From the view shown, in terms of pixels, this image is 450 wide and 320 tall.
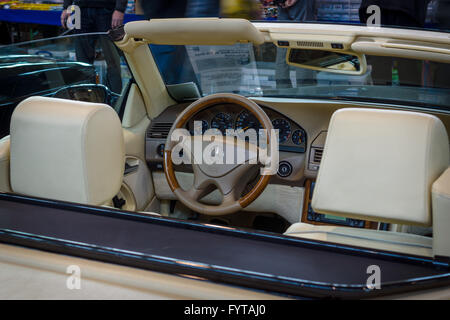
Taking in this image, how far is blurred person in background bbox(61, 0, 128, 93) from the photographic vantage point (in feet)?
8.77

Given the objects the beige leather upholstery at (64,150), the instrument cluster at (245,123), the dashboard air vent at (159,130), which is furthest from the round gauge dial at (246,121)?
the beige leather upholstery at (64,150)

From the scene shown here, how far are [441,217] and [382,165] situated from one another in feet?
0.70

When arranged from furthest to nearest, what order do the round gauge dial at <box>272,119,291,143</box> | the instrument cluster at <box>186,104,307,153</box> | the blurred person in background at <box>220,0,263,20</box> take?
the round gauge dial at <box>272,119,291,143</box> → the instrument cluster at <box>186,104,307,153</box> → the blurred person in background at <box>220,0,263,20</box>

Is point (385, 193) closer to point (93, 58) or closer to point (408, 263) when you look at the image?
point (408, 263)

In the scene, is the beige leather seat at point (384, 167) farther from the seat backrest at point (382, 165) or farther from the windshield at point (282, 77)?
the windshield at point (282, 77)

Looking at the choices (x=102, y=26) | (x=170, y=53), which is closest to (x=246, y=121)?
(x=170, y=53)

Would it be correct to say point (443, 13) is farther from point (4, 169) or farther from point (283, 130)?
point (4, 169)

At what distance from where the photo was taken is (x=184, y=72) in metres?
2.96

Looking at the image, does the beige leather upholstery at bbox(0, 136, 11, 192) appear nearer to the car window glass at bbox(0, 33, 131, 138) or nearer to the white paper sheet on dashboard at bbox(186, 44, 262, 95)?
the car window glass at bbox(0, 33, 131, 138)

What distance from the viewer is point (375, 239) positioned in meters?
1.52

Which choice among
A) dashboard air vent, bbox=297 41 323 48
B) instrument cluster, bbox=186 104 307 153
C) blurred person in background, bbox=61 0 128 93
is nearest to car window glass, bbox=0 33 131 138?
blurred person in background, bbox=61 0 128 93

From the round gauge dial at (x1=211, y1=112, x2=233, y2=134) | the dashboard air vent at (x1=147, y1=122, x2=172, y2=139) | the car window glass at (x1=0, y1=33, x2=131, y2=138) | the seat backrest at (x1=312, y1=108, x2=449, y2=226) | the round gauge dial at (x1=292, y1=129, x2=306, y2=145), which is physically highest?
the car window glass at (x1=0, y1=33, x2=131, y2=138)

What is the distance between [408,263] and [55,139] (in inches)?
42.8

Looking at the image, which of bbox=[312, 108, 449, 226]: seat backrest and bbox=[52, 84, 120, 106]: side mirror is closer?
bbox=[312, 108, 449, 226]: seat backrest
